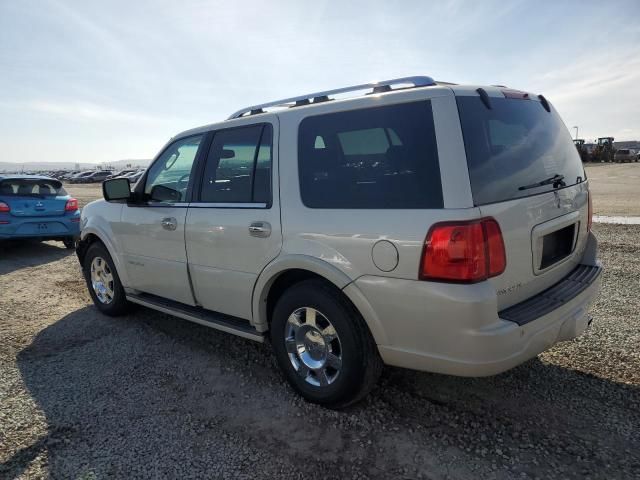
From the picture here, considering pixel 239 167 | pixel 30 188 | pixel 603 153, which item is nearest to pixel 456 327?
pixel 239 167

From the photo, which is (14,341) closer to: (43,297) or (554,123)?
(43,297)

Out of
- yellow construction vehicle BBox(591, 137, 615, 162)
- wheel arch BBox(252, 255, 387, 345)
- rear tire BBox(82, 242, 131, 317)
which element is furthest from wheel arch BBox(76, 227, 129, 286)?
yellow construction vehicle BBox(591, 137, 615, 162)

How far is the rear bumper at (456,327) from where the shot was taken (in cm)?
226

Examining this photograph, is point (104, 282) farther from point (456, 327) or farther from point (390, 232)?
point (456, 327)

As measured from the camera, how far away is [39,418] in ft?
9.76

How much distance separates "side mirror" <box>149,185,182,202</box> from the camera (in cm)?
386

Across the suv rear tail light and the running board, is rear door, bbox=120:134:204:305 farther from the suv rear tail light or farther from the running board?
the suv rear tail light

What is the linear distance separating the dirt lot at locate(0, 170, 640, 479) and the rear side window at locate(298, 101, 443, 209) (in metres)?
1.37

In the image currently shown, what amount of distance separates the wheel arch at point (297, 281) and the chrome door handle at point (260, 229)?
0.70 feet

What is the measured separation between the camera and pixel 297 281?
3.06 m

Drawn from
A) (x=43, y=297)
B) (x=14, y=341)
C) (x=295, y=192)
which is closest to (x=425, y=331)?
(x=295, y=192)

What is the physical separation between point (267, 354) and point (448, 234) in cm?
216

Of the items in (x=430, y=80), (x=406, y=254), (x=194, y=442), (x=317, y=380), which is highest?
(x=430, y=80)

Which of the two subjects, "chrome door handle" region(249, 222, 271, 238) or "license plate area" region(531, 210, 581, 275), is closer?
"license plate area" region(531, 210, 581, 275)
